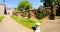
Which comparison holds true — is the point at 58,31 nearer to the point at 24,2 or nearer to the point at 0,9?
the point at 0,9

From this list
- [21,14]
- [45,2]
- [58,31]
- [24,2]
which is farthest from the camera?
[24,2]

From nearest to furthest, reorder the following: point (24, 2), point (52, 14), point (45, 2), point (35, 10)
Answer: point (52, 14) < point (35, 10) < point (45, 2) < point (24, 2)

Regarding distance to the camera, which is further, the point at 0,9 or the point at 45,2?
the point at 45,2

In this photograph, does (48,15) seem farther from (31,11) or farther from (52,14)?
(31,11)

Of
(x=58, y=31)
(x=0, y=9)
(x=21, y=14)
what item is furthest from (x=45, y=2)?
(x=58, y=31)

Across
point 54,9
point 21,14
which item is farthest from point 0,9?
point 54,9

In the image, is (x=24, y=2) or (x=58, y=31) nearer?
(x=58, y=31)

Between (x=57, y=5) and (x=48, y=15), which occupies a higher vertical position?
(x=57, y=5)

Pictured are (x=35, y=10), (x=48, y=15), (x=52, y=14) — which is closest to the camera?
(x=52, y=14)

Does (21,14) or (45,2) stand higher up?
(45,2)

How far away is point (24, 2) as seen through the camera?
57.0 meters

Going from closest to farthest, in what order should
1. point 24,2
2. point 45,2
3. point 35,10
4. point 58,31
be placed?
point 58,31 < point 35,10 < point 45,2 < point 24,2

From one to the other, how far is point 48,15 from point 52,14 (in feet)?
6.99

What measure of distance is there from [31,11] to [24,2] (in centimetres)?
2275
